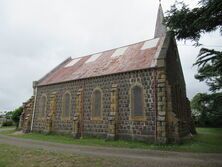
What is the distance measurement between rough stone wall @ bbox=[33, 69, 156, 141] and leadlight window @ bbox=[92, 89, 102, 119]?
0.45 metres

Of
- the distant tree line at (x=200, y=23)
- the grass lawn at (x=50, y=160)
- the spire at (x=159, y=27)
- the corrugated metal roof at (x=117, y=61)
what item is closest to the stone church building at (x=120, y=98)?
the corrugated metal roof at (x=117, y=61)

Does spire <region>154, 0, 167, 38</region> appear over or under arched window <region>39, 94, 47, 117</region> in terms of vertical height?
over

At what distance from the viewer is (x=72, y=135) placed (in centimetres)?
2041

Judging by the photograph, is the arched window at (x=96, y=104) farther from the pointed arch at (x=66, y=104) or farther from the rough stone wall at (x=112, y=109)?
the pointed arch at (x=66, y=104)

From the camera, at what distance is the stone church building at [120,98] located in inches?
642

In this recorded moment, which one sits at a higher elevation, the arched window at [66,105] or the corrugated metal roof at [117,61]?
the corrugated metal roof at [117,61]

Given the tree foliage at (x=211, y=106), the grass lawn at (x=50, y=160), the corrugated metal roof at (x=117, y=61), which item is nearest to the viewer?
the grass lawn at (x=50, y=160)

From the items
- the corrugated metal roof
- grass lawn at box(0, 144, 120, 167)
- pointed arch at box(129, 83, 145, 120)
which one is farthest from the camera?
the corrugated metal roof

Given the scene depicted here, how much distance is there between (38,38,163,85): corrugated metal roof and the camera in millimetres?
19191

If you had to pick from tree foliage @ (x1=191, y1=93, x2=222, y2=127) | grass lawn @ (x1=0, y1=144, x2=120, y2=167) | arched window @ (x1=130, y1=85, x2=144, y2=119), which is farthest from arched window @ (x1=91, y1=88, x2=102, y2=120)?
tree foliage @ (x1=191, y1=93, x2=222, y2=127)

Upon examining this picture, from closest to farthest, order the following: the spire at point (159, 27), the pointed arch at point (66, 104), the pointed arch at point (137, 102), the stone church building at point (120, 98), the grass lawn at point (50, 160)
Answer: the grass lawn at point (50, 160) → the stone church building at point (120, 98) → the pointed arch at point (137, 102) → the pointed arch at point (66, 104) → the spire at point (159, 27)

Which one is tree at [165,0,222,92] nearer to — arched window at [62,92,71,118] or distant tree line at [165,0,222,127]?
distant tree line at [165,0,222,127]

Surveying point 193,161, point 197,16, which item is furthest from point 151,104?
point 197,16

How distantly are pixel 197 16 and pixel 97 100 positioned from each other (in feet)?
41.0
